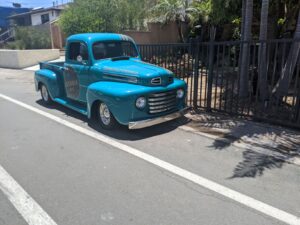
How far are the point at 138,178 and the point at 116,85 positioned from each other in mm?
2271

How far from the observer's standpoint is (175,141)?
211 inches

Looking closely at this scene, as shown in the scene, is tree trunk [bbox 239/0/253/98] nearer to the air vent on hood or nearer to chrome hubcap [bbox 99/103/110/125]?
the air vent on hood

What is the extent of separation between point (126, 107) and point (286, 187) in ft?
9.50

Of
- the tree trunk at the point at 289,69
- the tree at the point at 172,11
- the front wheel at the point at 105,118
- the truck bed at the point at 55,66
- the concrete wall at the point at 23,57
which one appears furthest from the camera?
the concrete wall at the point at 23,57

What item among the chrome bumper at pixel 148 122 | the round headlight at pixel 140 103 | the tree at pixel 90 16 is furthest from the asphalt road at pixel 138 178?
the tree at pixel 90 16

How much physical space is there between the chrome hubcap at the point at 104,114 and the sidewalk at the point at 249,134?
1611 millimetres

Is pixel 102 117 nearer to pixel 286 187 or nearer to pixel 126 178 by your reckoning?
pixel 126 178

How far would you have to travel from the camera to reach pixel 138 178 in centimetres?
397

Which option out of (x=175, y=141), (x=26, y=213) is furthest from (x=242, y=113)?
(x=26, y=213)

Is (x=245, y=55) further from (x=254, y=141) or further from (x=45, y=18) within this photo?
(x=45, y=18)

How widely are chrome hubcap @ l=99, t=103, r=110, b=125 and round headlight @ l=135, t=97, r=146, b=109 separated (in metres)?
0.79

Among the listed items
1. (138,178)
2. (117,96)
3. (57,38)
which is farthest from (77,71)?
(57,38)

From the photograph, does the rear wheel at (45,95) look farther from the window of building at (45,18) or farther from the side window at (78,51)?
the window of building at (45,18)

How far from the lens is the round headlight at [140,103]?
5299mm
